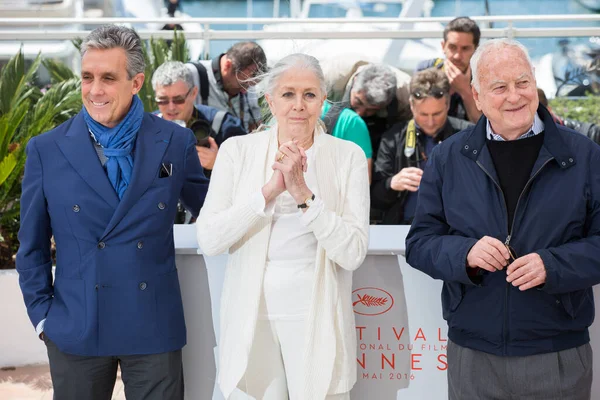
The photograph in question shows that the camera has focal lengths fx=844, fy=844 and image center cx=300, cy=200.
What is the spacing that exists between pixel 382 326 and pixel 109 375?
106cm

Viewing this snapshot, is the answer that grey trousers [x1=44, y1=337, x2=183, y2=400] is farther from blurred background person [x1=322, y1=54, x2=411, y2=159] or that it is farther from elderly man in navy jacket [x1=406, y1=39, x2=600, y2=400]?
blurred background person [x1=322, y1=54, x2=411, y2=159]

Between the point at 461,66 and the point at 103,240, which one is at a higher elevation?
the point at 461,66

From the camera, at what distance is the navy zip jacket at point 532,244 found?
2680 millimetres

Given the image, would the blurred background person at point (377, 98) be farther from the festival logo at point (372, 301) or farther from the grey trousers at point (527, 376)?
the grey trousers at point (527, 376)

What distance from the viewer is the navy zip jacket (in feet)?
8.79

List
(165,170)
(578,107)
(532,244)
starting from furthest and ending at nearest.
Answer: (578,107)
(165,170)
(532,244)

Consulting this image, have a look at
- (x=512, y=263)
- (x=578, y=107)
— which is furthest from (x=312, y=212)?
(x=578, y=107)

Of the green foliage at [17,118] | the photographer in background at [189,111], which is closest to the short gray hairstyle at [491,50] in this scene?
the photographer in background at [189,111]

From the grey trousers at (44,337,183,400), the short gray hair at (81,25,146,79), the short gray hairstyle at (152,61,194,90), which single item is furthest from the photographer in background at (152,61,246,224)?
the grey trousers at (44,337,183,400)

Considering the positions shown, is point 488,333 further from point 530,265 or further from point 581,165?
point 581,165

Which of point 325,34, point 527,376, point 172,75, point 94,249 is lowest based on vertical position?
point 527,376

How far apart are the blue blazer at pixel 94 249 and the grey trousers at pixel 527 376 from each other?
101 centimetres

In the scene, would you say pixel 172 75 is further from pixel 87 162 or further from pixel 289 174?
pixel 289 174

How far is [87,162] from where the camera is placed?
2.84m
